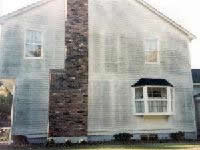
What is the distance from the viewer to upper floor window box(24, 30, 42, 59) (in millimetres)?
23156

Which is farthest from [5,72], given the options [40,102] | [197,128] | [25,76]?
[197,128]

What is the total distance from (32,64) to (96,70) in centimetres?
414

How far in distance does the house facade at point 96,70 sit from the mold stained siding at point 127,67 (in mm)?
68

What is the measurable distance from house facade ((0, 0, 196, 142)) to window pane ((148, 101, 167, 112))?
40mm

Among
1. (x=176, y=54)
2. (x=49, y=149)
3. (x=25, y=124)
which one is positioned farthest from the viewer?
(x=176, y=54)

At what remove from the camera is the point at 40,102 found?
22484mm

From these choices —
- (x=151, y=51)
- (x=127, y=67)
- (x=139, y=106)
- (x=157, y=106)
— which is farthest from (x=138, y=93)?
(x=151, y=51)

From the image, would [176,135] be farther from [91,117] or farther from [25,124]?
[25,124]

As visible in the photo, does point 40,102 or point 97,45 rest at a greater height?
point 97,45

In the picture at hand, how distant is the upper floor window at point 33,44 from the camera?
23.2m

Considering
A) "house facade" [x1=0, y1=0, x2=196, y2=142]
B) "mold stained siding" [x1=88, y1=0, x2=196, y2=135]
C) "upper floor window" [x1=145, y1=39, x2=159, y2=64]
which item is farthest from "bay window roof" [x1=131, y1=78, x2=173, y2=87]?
"upper floor window" [x1=145, y1=39, x2=159, y2=64]

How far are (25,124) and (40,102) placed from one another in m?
1.61

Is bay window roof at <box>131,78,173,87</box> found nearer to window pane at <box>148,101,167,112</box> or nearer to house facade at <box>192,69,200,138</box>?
window pane at <box>148,101,167,112</box>

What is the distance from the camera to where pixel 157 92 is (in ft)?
82.2
